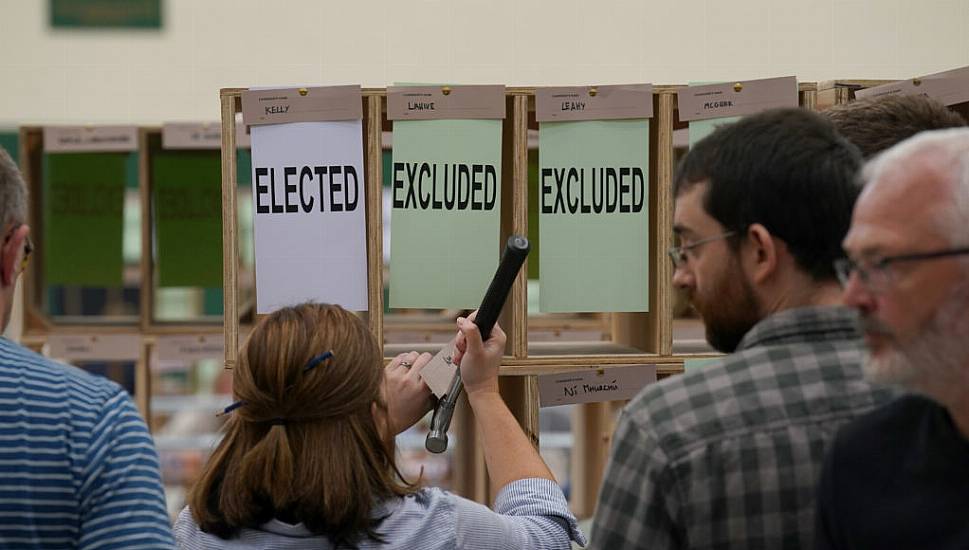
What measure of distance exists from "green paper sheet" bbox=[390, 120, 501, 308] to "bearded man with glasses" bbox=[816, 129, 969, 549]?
0.82 metres

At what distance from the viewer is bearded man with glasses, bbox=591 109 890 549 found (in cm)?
101

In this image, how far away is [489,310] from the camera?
1.59 metres

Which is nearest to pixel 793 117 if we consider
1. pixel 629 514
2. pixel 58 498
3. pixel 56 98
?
pixel 629 514

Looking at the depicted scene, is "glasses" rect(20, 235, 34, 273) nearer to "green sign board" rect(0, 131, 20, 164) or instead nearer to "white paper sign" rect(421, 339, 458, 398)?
"white paper sign" rect(421, 339, 458, 398)

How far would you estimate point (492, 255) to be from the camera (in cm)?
171

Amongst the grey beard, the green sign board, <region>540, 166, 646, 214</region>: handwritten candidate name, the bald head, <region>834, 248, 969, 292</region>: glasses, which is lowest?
the grey beard

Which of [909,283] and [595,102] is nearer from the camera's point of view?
[909,283]

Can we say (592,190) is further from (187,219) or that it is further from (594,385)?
(187,219)

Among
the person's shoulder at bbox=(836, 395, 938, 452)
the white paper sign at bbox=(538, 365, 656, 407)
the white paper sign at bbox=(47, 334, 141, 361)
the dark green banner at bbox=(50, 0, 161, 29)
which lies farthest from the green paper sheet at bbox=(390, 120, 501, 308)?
the dark green banner at bbox=(50, 0, 161, 29)

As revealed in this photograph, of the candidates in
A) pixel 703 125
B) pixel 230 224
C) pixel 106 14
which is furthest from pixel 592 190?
pixel 106 14

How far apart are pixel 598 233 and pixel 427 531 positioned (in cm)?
59

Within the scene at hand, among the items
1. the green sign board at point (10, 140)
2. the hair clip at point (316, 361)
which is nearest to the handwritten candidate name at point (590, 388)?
the hair clip at point (316, 361)

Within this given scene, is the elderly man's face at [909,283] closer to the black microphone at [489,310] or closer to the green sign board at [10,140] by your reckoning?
the black microphone at [489,310]

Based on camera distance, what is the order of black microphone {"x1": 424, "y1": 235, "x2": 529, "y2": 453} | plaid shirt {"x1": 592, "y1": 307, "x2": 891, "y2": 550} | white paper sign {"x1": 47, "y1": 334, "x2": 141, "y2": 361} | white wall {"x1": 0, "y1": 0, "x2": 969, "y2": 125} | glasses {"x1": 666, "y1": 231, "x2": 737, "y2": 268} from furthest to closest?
white wall {"x1": 0, "y1": 0, "x2": 969, "y2": 125} → white paper sign {"x1": 47, "y1": 334, "x2": 141, "y2": 361} → black microphone {"x1": 424, "y1": 235, "x2": 529, "y2": 453} → glasses {"x1": 666, "y1": 231, "x2": 737, "y2": 268} → plaid shirt {"x1": 592, "y1": 307, "x2": 891, "y2": 550}
